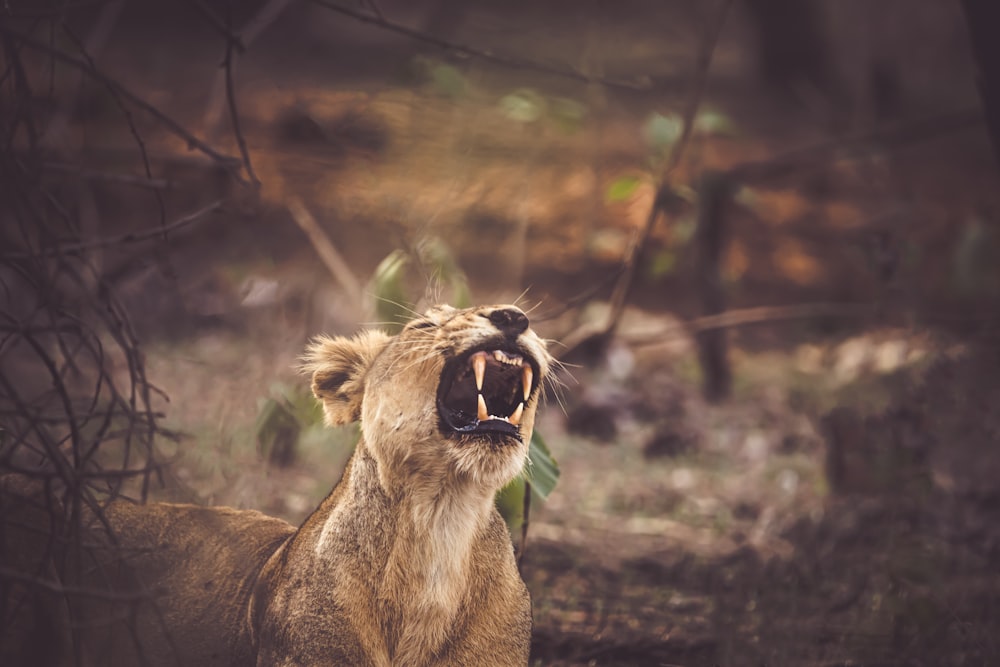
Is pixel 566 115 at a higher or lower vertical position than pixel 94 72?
higher

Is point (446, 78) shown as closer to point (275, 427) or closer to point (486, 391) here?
point (275, 427)

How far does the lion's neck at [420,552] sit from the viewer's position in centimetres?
249

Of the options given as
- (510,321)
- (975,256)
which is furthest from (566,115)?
(510,321)

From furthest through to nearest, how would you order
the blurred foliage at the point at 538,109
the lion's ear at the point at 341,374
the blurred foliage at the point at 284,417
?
the blurred foliage at the point at 538,109
the blurred foliage at the point at 284,417
the lion's ear at the point at 341,374

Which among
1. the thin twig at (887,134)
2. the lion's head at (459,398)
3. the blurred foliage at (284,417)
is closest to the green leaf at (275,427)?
the blurred foliage at (284,417)

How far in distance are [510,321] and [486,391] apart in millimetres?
244

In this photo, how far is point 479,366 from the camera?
2.52 m

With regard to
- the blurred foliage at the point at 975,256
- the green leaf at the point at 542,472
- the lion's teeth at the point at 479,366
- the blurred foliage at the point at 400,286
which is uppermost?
the blurred foliage at the point at 975,256

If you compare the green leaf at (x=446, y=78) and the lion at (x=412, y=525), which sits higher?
the green leaf at (x=446, y=78)

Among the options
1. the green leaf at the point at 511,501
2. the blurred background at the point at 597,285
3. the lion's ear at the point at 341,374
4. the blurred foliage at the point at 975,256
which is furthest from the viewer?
the blurred foliage at the point at 975,256

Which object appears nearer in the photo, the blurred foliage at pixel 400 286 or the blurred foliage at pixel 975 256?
the blurred foliage at pixel 400 286

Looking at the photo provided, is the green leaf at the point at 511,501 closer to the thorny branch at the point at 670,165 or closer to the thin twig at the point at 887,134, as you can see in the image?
the thorny branch at the point at 670,165

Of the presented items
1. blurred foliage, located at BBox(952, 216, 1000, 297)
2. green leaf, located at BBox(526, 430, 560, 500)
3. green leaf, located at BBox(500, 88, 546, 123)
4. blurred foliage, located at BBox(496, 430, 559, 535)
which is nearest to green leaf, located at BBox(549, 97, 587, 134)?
green leaf, located at BBox(500, 88, 546, 123)

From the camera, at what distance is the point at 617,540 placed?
510 cm
